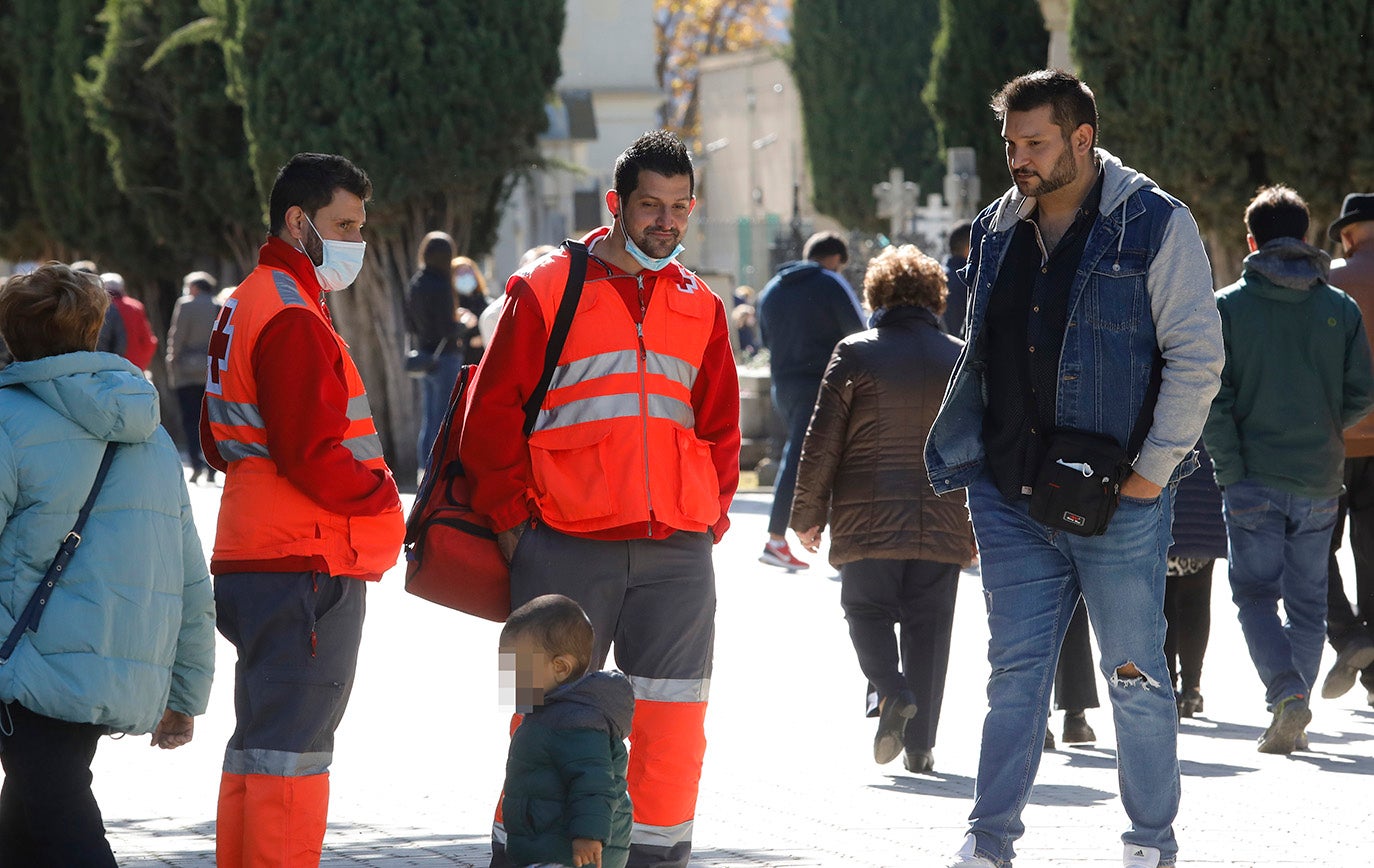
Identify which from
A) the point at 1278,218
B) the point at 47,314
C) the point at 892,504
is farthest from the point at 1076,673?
the point at 47,314

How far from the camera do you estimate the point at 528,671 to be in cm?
451

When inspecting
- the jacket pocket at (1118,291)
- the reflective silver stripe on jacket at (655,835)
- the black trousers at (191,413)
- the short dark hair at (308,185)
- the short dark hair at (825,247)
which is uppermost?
the short dark hair at (308,185)

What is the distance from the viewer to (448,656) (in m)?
10.2

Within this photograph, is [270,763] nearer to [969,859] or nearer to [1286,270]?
[969,859]

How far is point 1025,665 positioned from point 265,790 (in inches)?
74.4

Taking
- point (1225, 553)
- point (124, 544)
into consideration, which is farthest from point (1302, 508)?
point (124, 544)

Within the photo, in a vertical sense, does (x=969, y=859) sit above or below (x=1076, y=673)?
above

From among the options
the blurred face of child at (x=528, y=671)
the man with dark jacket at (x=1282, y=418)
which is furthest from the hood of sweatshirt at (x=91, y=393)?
the man with dark jacket at (x=1282, y=418)

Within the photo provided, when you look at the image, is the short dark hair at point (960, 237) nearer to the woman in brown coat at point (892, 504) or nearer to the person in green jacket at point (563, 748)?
the woman in brown coat at point (892, 504)

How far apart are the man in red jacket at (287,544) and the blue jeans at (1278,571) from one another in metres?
3.86

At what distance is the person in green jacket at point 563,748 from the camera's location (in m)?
4.42

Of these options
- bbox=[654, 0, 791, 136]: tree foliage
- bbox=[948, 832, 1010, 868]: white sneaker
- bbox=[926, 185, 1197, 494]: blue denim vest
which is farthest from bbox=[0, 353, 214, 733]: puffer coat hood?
bbox=[654, 0, 791, 136]: tree foliage

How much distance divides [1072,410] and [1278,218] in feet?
9.73

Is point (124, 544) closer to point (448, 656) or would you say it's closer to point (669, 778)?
point (669, 778)
